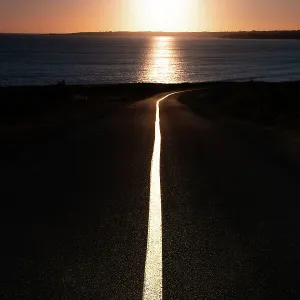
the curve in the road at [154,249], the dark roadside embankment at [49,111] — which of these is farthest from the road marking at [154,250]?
the dark roadside embankment at [49,111]

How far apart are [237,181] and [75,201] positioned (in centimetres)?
323

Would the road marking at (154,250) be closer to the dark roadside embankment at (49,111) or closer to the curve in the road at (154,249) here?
the curve in the road at (154,249)

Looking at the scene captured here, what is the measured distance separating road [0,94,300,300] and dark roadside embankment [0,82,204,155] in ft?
15.1

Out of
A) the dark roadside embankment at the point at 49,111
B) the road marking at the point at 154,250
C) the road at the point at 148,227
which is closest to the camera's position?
the road marking at the point at 154,250

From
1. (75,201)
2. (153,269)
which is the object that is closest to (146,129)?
(75,201)

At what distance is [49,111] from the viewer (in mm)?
34281

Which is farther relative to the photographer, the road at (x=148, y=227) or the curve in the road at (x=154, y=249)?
the road at (x=148, y=227)

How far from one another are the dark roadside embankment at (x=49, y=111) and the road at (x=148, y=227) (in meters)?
4.59

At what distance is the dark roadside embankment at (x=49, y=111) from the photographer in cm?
1842

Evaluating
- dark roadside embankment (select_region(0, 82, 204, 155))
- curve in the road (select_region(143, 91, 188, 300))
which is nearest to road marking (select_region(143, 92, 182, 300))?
curve in the road (select_region(143, 91, 188, 300))

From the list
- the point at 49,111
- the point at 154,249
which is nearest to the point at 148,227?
the point at 154,249

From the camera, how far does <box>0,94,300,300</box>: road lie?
15.4 feet

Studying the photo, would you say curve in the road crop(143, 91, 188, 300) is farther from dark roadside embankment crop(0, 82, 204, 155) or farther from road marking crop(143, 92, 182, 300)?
dark roadside embankment crop(0, 82, 204, 155)

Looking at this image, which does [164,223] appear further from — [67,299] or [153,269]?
[67,299]
